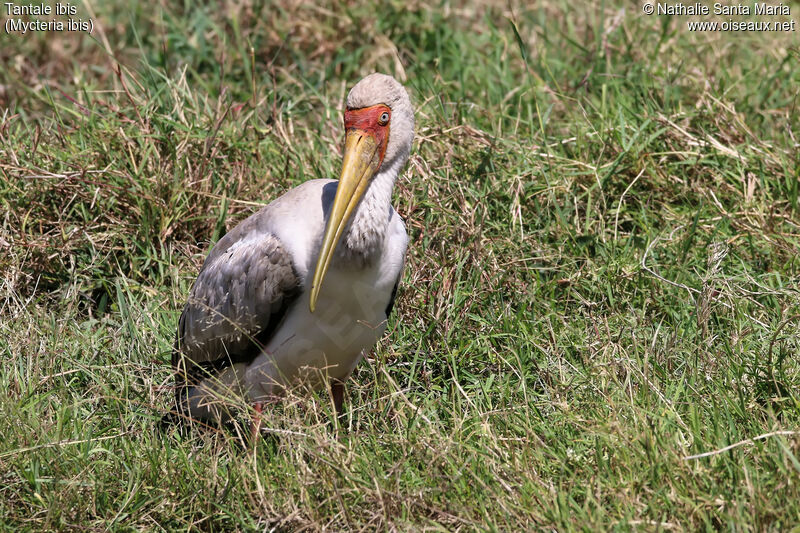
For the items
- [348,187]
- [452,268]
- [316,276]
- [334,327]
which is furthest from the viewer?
[452,268]

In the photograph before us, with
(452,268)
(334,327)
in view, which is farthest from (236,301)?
(452,268)

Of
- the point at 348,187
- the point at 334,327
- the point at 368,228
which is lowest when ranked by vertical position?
the point at 334,327

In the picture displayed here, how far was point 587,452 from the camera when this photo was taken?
3055 millimetres

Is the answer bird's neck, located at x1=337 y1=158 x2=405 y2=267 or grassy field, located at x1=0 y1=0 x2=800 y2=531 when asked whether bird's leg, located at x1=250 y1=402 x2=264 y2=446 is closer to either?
grassy field, located at x1=0 y1=0 x2=800 y2=531

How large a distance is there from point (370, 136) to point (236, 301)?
799 millimetres

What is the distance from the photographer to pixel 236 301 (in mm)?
3652

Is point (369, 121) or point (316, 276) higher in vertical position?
point (369, 121)

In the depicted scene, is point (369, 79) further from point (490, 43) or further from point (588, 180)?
point (490, 43)

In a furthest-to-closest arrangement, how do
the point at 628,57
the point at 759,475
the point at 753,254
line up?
the point at 628,57 → the point at 753,254 → the point at 759,475

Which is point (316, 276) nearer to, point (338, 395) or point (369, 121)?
point (369, 121)

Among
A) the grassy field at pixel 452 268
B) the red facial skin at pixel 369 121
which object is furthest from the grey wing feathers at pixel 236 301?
the red facial skin at pixel 369 121

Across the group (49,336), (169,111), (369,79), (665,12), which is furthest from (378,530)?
(665,12)

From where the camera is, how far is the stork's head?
335 centimetres

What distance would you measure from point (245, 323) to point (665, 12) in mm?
3321
